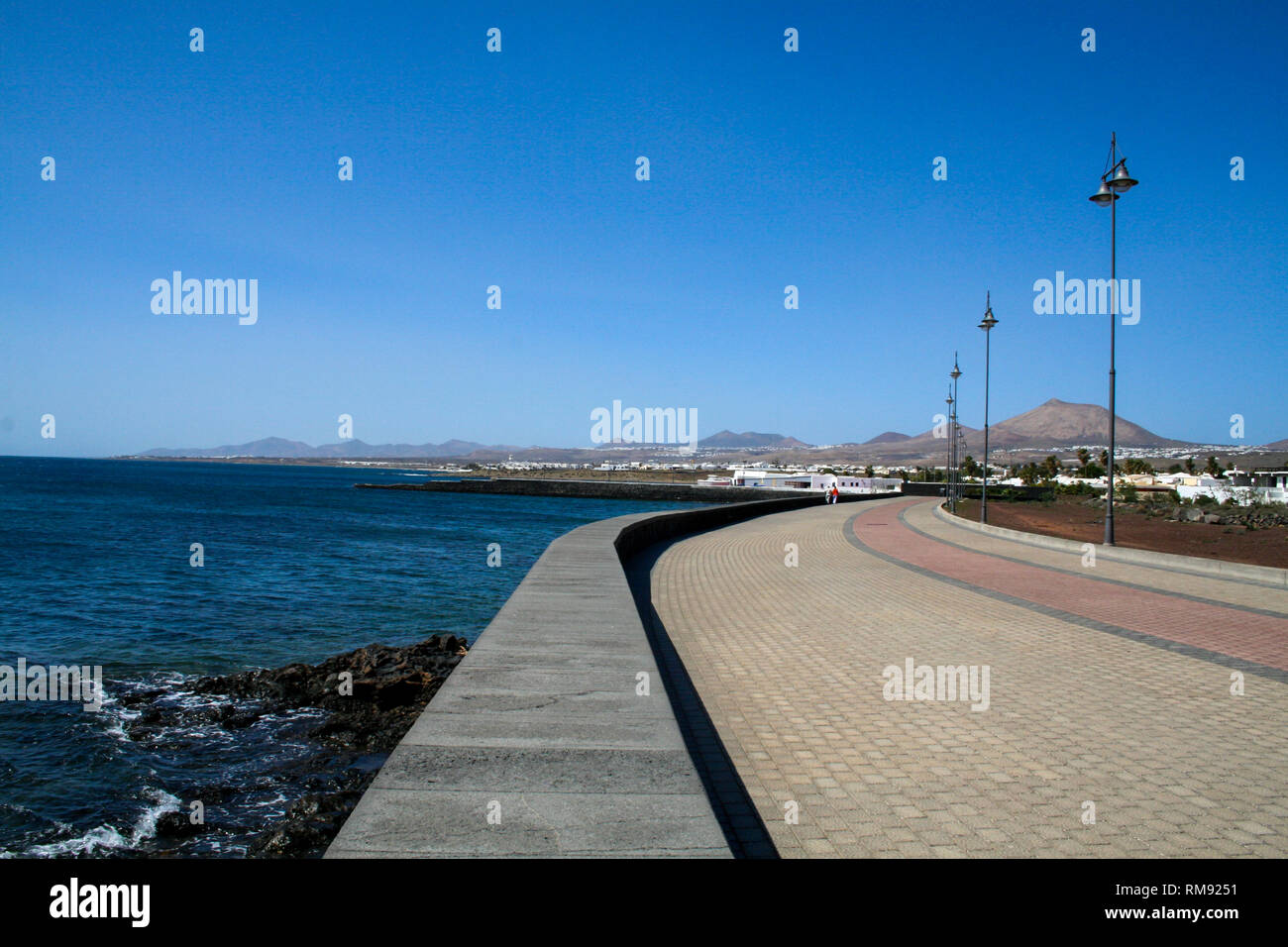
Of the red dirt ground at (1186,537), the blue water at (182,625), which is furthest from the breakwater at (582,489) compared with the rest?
the red dirt ground at (1186,537)

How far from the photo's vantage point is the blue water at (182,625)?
7.44m

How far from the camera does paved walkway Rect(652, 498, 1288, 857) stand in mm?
4137

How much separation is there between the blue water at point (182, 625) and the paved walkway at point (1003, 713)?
453 cm

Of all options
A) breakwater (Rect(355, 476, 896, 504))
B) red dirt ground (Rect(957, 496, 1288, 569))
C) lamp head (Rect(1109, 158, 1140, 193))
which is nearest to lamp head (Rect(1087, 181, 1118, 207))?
lamp head (Rect(1109, 158, 1140, 193))

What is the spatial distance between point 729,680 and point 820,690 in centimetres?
80

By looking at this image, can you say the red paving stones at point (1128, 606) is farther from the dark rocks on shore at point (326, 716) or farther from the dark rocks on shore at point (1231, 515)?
the dark rocks on shore at point (1231, 515)

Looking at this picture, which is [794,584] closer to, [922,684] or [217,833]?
[922,684]

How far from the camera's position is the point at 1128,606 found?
11.4m

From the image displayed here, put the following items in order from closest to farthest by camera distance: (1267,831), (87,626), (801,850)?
(801,850) → (1267,831) → (87,626)

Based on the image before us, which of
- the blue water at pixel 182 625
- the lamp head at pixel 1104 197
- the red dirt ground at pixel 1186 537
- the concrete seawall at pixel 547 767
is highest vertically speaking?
the lamp head at pixel 1104 197

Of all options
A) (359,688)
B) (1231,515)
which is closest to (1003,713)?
(359,688)

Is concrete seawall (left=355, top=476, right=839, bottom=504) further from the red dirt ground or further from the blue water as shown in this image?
the red dirt ground
